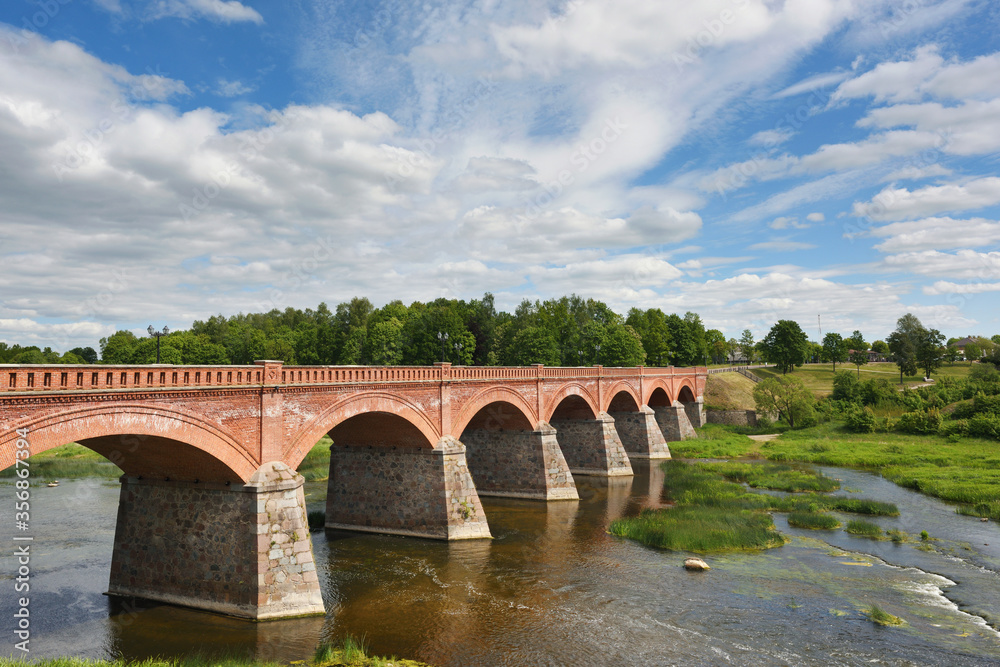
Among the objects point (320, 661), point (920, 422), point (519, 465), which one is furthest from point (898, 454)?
point (320, 661)

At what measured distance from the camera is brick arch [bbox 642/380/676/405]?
53.8 meters

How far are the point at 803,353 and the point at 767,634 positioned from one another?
3430 inches

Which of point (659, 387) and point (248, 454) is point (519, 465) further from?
point (659, 387)

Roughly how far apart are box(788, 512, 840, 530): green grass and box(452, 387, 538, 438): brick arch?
49.9 feet

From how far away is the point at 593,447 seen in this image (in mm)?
43406

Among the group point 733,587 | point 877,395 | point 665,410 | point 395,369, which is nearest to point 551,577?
point 733,587

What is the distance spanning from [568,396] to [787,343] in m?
65.5

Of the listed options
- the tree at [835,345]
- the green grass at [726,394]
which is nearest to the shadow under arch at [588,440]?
the green grass at [726,394]

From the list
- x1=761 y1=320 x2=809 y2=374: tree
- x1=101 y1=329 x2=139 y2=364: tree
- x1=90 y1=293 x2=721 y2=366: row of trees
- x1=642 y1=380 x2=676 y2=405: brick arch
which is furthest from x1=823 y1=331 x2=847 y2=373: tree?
x1=101 y1=329 x2=139 y2=364: tree

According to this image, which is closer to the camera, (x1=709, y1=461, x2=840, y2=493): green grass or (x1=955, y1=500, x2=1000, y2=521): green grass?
(x1=955, y1=500, x2=1000, y2=521): green grass

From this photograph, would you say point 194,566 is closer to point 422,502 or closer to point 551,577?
point 422,502

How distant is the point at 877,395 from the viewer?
210 feet

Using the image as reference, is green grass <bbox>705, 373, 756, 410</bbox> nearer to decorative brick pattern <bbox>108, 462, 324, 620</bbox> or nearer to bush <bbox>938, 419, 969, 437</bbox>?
bush <bbox>938, 419, 969, 437</bbox>

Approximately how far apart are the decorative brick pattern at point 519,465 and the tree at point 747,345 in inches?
4523
